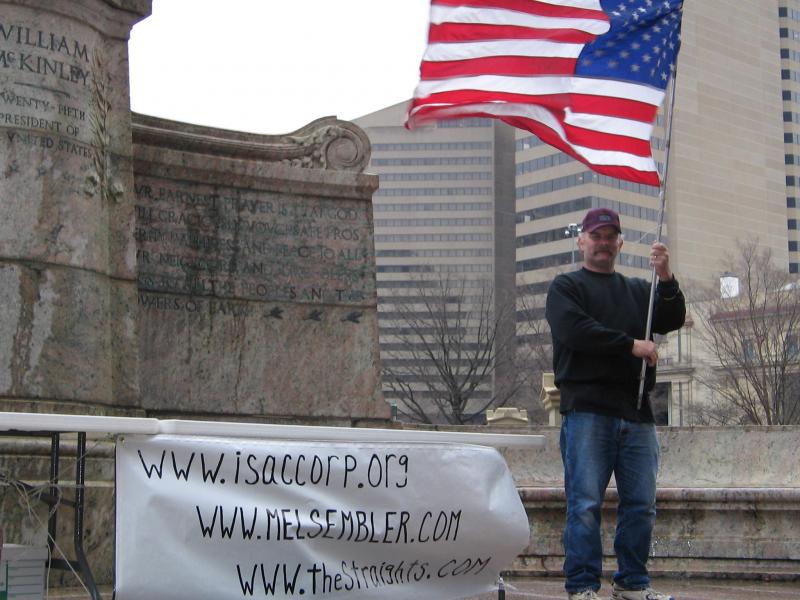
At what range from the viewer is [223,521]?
4.80 meters

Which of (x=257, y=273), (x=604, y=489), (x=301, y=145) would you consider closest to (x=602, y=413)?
(x=604, y=489)

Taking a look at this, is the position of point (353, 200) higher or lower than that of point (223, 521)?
higher

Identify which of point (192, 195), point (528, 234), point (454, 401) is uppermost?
point (528, 234)

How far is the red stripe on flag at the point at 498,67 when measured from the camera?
22.5ft

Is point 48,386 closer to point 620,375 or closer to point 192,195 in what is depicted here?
point 192,195

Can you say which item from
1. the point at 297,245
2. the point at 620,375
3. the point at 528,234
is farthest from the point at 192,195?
the point at 528,234

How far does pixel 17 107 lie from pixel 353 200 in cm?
346

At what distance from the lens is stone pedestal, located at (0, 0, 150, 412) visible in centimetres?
759

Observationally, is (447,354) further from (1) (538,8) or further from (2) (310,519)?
(2) (310,519)

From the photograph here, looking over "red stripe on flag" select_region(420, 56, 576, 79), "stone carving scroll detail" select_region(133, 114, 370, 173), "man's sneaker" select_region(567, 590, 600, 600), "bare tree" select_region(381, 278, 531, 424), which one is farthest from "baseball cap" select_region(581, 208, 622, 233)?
"bare tree" select_region(381, 278, 531, 424)

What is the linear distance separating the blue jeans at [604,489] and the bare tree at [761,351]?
112 feet

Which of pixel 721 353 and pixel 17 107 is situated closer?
pixel 17 107

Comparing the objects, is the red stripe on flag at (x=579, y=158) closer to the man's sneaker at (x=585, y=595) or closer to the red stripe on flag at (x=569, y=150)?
the red stripe on flag at (x=569, y=150)

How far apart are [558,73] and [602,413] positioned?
202 centimetres
